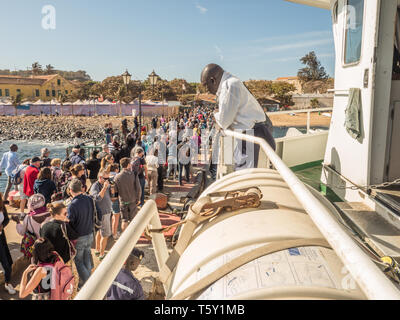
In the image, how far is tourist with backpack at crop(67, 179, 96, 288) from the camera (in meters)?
4.42

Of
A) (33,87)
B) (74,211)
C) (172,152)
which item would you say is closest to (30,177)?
(74,211)

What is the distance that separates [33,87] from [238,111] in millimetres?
98761

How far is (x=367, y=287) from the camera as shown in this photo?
28.1 inches

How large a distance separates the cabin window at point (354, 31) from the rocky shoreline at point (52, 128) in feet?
134

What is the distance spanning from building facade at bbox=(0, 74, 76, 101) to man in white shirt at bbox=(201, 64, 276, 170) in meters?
93.0

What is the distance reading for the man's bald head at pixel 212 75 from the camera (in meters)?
3.15

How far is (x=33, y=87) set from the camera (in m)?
87.2

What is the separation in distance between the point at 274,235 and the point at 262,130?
205 cm

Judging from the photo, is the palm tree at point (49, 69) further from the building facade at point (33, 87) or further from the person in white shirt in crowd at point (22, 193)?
the person in white shirt in crowd at point (22, 193)

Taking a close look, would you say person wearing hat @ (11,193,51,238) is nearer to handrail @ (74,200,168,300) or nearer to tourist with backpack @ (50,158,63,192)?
tourist with backpack @ (50,158,63,192)

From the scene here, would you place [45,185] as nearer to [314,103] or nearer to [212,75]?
[212,75]

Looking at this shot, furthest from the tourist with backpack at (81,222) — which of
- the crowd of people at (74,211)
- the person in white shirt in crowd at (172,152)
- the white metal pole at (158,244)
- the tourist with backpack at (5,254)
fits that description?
the person in white shirt in crowd at (172,152)
